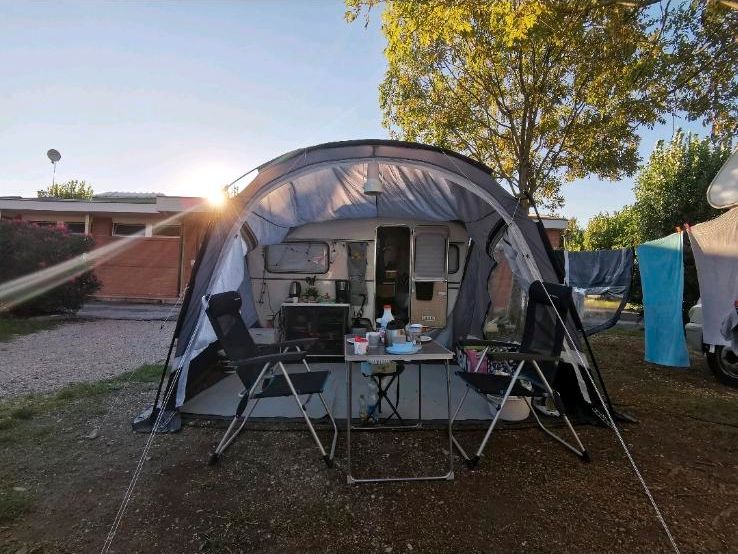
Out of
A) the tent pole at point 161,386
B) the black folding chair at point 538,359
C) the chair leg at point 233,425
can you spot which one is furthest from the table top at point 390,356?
the tent pole at point 161,386

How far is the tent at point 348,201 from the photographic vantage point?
3.89 meters

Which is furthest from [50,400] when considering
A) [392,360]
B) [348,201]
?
[348,201]

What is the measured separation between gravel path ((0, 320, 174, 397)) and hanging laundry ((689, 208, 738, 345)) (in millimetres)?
7135

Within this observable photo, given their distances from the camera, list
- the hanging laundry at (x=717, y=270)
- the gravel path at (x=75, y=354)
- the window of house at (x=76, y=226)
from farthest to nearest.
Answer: the window of house at (x=76, y=226) < the gravel path at (x=75, y=354) < the hanging laundry at (x=717, y=270)

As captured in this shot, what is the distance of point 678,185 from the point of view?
34.2 ft

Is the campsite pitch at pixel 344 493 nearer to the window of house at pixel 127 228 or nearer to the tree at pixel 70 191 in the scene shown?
the window of house at pixel 127 228

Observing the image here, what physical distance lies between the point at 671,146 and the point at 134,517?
13.5 meters

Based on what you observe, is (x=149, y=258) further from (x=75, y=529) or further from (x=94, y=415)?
(x=75, y=529)

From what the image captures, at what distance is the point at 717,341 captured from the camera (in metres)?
4.95

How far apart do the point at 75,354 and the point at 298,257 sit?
3.59 m

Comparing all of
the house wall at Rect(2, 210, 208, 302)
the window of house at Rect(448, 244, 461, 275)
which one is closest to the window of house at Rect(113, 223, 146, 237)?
the house wall at Rect(2, 210, 208, 302)

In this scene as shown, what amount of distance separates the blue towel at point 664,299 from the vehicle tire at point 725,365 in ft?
0.98

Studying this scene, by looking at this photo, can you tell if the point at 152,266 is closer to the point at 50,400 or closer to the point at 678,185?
the point at 50,400

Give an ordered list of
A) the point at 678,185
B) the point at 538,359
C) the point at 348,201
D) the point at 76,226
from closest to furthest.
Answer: the point at 538,359 → the point at 348,201 → the point at 678,185 → the point at 76,226
